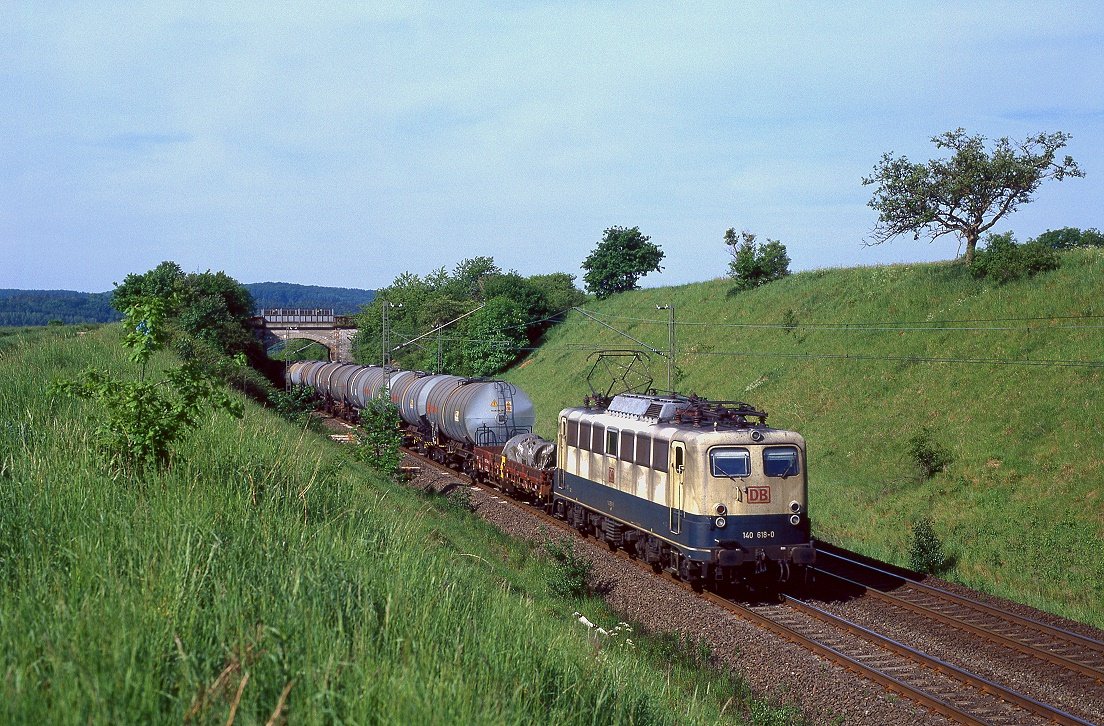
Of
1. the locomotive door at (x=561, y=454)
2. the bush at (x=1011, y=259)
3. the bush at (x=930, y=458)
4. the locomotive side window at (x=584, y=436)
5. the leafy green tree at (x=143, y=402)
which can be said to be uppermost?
the bush at (x=1011, y=259)

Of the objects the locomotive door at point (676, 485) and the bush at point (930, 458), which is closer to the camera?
the locomotive door at point (676, 485)

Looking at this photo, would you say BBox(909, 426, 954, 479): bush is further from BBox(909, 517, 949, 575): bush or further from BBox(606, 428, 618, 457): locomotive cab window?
BBox(606, 428, 618, 457): locomotive cab window

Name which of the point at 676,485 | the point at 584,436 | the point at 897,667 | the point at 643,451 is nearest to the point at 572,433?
the point at 584,436

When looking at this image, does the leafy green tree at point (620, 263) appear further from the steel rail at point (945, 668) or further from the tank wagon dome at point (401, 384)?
the steel rail at point (945, 668)

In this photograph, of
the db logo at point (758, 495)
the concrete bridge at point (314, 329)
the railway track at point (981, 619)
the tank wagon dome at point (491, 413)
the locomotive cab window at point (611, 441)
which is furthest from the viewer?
the concrete bridge at point (314, 329)

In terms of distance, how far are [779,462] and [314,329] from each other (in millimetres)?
77423

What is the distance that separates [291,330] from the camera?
86.6m

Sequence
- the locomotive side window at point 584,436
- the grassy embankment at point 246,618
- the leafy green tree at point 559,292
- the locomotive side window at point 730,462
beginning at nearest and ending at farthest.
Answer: the grassy embankment at point 246,618, the locomotive side window at point 730,462, the locomotive side window at point 584,436, the leafy green tree at point 559,292

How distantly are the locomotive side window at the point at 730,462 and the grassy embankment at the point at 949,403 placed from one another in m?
6.95

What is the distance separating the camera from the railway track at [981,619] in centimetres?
1450

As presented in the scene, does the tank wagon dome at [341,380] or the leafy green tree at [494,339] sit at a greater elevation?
the leafy green tree at [494,339]

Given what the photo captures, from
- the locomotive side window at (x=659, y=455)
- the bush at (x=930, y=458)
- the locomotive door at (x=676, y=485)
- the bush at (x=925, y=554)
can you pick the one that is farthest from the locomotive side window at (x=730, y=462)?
the bush at (x=930, y=458)

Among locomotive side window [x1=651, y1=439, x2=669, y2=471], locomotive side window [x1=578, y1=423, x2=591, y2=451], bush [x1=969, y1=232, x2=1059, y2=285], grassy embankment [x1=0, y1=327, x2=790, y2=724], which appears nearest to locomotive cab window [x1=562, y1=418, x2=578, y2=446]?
locomotive side window [x1=578, y1=423, x2=591, y2=451]

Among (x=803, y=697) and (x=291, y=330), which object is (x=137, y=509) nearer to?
(x=803, y=697)
